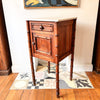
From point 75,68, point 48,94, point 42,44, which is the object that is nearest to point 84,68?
point 75,68

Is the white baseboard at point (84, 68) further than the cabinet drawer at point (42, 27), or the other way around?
the white baseboard at point (84, 68)

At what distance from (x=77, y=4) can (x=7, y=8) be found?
1087 mm

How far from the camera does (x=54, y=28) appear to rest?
3.67 ft

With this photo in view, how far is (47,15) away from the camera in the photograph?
5.42 feet

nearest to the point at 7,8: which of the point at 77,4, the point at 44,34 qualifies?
the point at 44,34

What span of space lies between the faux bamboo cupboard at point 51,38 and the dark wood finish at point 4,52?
66 centimetres

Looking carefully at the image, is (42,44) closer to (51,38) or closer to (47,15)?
(51,38)

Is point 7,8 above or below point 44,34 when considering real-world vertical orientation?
above

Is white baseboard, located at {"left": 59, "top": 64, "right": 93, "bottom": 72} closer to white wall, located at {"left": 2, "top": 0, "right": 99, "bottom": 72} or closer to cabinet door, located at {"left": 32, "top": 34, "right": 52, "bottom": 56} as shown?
white wall, located at {"left": 2, "top": 0, "right": 99, "bottom": 72}

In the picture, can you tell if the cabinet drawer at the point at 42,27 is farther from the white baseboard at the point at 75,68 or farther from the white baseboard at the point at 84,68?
the white baseboard at the point at 84,68

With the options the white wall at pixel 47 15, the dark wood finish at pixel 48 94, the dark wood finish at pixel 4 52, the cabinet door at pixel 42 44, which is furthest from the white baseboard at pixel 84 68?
the dark wood finish at pixel 4 52

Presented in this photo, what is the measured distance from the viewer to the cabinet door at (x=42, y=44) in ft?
4.02

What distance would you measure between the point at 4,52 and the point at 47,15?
975mm

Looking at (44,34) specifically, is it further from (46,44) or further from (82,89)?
(82,89)
